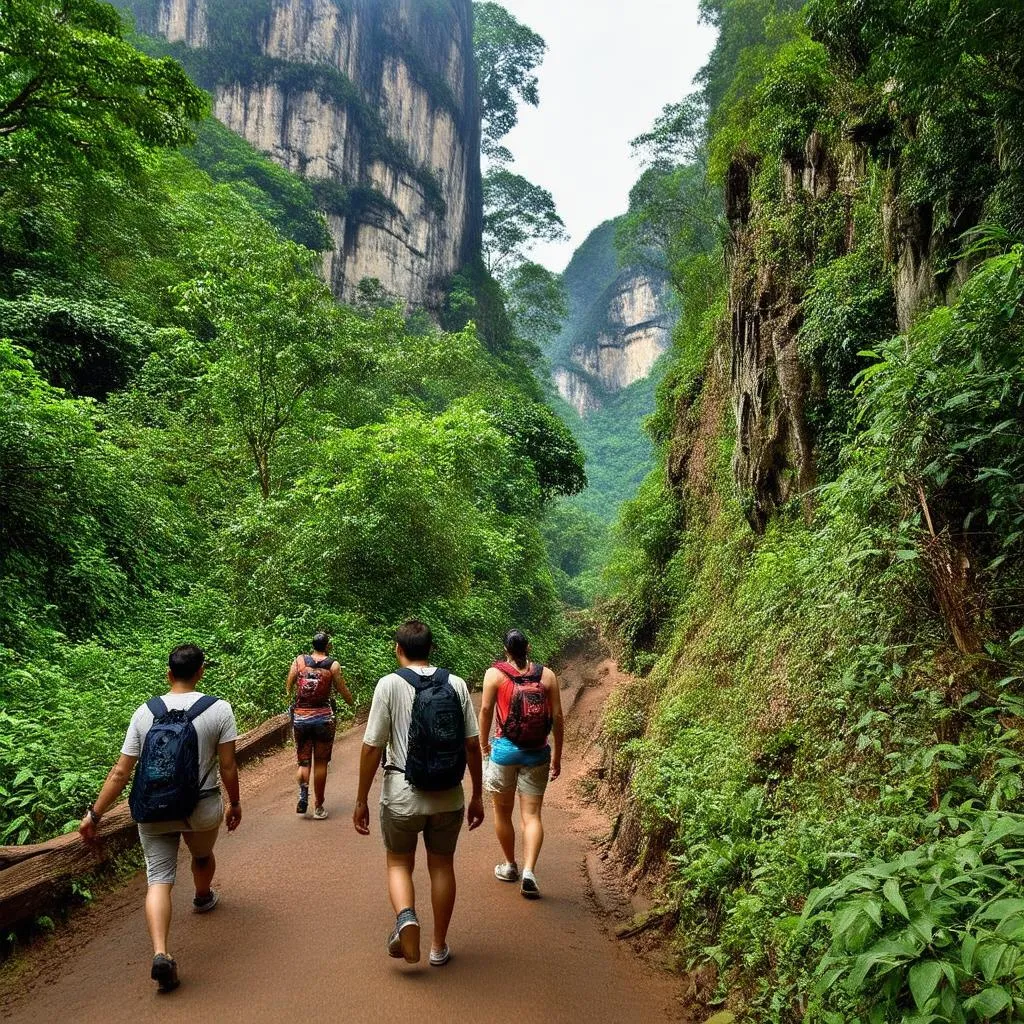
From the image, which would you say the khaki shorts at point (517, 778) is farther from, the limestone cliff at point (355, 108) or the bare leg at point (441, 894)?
the limestone cliff at point (355, 108)

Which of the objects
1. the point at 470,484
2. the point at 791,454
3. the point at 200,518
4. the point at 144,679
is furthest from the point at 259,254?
the point at 791,454

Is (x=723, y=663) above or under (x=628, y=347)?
under

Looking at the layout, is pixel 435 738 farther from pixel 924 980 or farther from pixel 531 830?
pixel 924 980

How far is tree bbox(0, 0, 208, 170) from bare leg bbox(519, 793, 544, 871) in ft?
26.1

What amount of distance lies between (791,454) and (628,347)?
7600 cm

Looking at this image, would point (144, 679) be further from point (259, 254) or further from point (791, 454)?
point (259, 254)

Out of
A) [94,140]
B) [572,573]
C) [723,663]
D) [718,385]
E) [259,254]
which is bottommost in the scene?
[572,573]

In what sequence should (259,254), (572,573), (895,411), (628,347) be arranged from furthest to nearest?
1. (628,347)
2. (572,573)
3. (259,254)
4. (895,411)

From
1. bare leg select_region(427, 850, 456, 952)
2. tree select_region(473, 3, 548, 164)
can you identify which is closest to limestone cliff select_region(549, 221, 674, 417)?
tree select_region(473, 3, 548, 164)

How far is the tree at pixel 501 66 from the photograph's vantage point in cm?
4997

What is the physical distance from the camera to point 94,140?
22.8 feet

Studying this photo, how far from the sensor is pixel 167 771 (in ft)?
10.4

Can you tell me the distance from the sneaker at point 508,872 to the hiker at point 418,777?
122 cm

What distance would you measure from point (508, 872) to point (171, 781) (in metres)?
2.44
